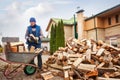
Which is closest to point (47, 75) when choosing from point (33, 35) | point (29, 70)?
point (29, 70)

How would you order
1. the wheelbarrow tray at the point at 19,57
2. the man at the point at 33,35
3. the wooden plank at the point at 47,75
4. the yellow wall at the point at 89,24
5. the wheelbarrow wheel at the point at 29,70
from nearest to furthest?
1. the wheelbarrow tray at the point at 19,57
2. the wooden plank at the point at 47,75
3. the wheelbarrow wheel at the point at 29,70
4. the man at the point at 33,35
5. the yellow wall at the point at 89,24

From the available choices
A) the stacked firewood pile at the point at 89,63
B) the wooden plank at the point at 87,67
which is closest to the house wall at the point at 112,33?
the stacked firewood pile at the point at 89,63

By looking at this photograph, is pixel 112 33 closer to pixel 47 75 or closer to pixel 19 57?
pixel 47 75

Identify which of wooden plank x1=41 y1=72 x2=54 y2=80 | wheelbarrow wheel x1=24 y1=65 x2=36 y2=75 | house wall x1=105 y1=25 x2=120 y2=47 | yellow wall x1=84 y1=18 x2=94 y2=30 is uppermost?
yellow wall x1=84 y1=18 x2=94 y2=30

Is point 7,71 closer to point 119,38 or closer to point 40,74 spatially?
point 40,74

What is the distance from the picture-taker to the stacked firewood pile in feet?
25.6

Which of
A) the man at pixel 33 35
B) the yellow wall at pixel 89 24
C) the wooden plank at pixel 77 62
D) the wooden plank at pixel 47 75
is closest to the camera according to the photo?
the wooden plank at pixel 47 75

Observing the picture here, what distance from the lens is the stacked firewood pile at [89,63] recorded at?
7809 mm

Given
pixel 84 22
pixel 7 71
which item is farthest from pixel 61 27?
pixel 7 71

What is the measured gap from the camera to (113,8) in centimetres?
2481

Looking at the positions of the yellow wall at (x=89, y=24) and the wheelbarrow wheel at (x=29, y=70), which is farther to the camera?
the yellow wall at (x=89, y=24)

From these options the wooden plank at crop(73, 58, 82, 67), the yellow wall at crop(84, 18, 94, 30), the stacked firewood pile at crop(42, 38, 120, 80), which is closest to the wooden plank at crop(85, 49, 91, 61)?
the stacked firewood pile at crop(42, 38, 120, 80)

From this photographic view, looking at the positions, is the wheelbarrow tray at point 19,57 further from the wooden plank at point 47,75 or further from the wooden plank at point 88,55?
the wooden plank at point 88,55

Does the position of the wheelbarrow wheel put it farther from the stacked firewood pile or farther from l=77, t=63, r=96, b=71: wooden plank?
l=77, t=63, r=96, b=71: wooden plank
